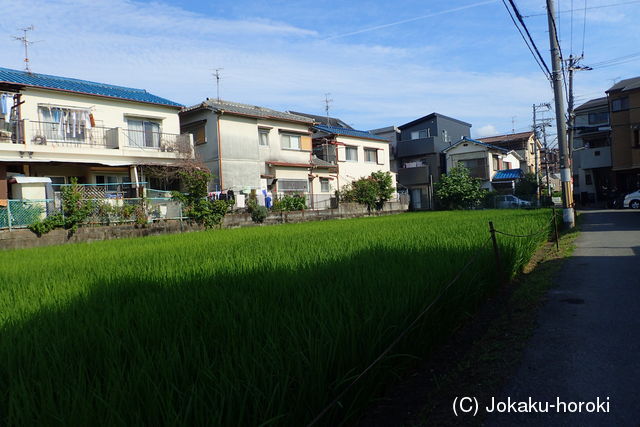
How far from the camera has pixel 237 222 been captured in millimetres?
17750

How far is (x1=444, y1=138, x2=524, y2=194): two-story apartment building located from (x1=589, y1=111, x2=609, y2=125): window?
6896 mm

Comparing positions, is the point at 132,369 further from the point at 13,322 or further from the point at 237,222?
the point at 237,222

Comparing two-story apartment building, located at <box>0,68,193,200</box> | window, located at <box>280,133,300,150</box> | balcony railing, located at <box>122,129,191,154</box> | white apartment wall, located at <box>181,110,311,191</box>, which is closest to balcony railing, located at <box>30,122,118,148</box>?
two-story apartment building, located at <box>0,68,193,200</box>

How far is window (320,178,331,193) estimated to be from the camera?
27.4m

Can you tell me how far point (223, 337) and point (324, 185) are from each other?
2530 cm

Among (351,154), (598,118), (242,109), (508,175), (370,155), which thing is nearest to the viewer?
(242,109)

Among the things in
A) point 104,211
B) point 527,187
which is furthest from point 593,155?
point 104,211

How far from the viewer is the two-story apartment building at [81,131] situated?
47.9 ft

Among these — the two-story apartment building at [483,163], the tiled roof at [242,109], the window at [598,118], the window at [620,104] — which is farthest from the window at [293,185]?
the window at [598,118]

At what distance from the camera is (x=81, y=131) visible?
16328 millimetres

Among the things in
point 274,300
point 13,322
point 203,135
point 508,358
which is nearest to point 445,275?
point 508,358

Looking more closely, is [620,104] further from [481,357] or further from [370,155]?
[481,357]

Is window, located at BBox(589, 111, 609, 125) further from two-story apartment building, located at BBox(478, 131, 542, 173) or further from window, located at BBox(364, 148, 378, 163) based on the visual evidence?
window, located at BBox(364, 148, 378, 163)

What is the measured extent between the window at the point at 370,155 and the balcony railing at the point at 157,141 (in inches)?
607
